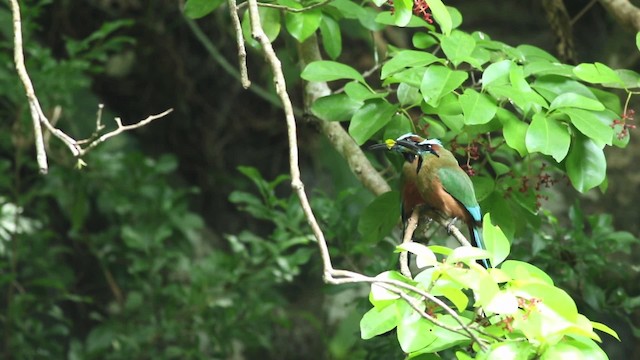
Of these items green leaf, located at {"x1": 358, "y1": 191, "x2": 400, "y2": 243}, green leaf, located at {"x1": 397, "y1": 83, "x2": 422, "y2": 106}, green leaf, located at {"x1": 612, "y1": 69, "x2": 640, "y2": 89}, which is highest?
green leaf, located at {"x1": 397, "y1": 83, "x2": 422, "y2": 106}

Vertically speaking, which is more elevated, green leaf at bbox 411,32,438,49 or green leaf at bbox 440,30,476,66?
green leaf at bbox 440,30,476,66

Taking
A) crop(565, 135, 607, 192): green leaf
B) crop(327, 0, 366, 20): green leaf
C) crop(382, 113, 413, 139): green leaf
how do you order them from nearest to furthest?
crop(565, 135, 607, 192): green leaf, crop(382, 113, 413, 139): green leaf, crop(327, 0, 366, 20): green leaf

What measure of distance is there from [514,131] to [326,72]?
0.54m

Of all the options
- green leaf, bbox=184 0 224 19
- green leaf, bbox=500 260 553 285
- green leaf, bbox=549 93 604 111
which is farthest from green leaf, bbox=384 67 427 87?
green leaf, bbox=500 260 553 285

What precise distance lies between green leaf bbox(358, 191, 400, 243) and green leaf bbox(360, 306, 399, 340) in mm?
1019

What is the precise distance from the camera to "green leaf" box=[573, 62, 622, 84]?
257cm

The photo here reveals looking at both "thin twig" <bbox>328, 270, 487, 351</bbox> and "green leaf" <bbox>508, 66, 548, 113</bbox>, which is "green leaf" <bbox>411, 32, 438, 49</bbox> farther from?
"thin twig" <bbox>328, 270, 487, 351</bbox>

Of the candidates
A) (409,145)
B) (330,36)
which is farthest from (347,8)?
(409,145)

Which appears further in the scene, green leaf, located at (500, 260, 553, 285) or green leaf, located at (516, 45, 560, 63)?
green leaf, located at (516, 45, 560, 63)

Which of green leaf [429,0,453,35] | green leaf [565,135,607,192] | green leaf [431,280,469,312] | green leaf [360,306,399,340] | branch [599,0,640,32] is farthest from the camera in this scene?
branch [599,0,640,32]

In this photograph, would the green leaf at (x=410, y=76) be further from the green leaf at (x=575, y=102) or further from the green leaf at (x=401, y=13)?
the green leaf at (x=575, y=102)

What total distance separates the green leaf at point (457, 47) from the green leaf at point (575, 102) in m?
0.25

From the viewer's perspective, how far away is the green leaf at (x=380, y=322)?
1834 millimetres

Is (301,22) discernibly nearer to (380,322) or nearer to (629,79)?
(629,79)
